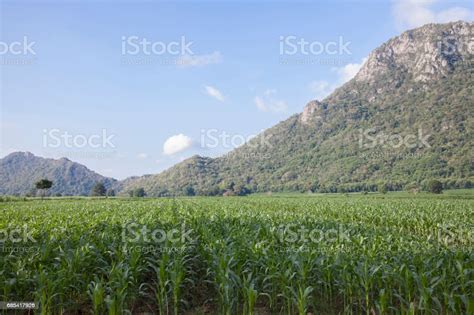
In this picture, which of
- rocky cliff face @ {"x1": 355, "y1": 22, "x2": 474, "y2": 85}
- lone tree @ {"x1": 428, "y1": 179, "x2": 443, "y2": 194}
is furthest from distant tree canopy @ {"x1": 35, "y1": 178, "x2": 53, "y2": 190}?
rocky cliff face @ {"x1": 355, "y1": 22, "x2": 474, "y2": 85}

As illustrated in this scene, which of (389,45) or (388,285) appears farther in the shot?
(389,45)

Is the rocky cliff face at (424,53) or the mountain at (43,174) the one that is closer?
the rocky cliff face at (424,53)

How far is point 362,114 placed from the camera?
4776 inches

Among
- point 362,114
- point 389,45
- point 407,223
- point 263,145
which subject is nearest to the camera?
point 407,223

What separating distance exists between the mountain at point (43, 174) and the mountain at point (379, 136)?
51.1m

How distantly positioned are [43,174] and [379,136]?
163946 mm

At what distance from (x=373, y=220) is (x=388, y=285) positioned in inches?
496

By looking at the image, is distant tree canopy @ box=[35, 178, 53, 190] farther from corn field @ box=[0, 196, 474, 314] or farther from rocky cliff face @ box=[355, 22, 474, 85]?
rocky cliff face @ box=[355, 22, 474, 85]

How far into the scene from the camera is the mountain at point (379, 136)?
280 ft

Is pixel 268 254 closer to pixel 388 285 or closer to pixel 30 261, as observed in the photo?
pixel 388 285

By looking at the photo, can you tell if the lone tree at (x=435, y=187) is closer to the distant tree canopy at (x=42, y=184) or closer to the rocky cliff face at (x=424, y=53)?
the rocky cliff face at (x=424, y=53)

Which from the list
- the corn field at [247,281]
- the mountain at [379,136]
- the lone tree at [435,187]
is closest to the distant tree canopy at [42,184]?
the mountain at [379,136]

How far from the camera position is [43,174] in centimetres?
16575

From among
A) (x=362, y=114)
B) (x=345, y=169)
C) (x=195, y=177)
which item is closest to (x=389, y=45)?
(x=362, y=114)
